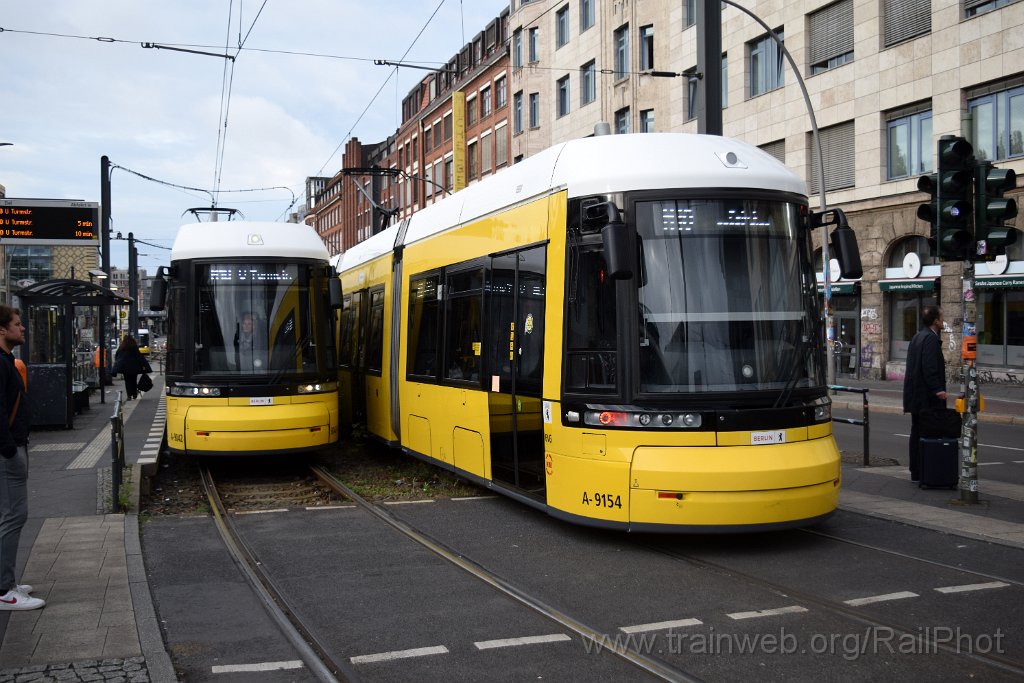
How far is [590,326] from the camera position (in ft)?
25.6

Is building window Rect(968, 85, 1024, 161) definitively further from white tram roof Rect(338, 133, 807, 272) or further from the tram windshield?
white tram roof Rect(338, 133, 807, 272)

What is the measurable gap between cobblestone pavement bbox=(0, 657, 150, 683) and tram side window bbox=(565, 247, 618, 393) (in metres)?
3.88

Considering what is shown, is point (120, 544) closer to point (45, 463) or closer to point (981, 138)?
point (45, 463)

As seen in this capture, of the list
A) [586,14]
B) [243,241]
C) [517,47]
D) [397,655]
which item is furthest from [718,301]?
[517,47]

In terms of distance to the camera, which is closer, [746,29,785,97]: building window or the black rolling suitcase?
the black rolling suitcase

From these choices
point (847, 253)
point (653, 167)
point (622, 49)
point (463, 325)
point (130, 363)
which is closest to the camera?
point (653, 167)

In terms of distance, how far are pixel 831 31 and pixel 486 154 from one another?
90.3ft

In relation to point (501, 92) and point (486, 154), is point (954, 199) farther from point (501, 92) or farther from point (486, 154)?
point (486, 154)

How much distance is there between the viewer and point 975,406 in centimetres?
962

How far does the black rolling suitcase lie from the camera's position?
34.1ft

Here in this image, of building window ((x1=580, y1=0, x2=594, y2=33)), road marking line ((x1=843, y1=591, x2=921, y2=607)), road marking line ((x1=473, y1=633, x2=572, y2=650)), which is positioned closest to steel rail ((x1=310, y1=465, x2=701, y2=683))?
road marking line ((x1=473, y1=633, x2=572, y2=650))

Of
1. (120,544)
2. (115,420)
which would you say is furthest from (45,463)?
(120,544)

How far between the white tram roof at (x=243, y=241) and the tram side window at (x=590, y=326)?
5698mm

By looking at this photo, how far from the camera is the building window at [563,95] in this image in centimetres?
4612
